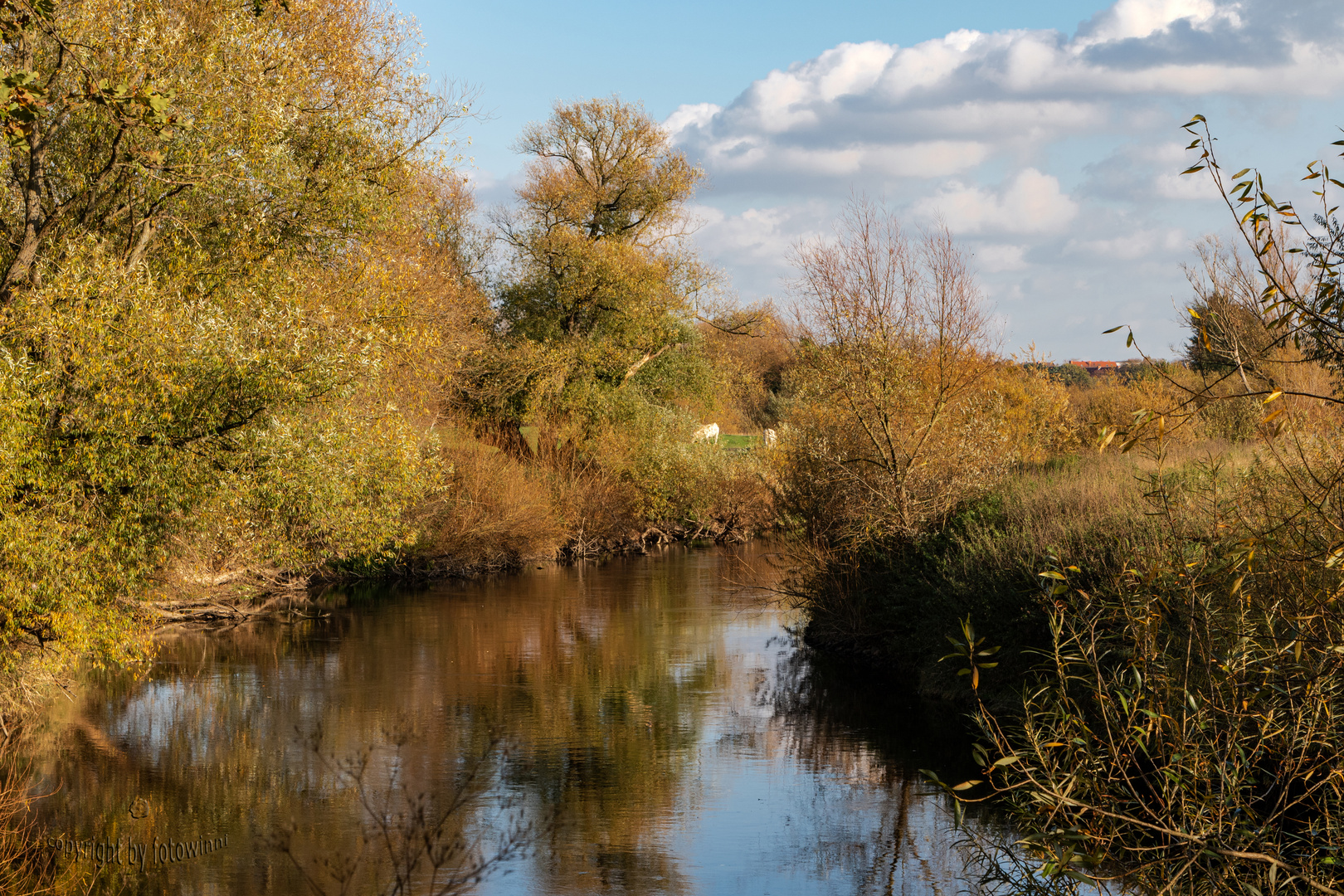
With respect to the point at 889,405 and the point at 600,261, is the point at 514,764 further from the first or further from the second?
the point at 600,261

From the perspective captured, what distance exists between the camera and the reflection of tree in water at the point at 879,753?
10.8 m

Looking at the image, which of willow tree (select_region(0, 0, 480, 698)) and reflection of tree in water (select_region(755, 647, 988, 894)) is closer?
reflection of tree in water (select_region(755, 647, 988, 894))

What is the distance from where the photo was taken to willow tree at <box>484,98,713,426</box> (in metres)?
37.1

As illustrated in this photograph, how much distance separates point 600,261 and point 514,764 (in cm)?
2491

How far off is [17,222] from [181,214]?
2140mm

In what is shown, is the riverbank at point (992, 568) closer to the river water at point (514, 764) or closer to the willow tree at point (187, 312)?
the river water at point (514, 764)

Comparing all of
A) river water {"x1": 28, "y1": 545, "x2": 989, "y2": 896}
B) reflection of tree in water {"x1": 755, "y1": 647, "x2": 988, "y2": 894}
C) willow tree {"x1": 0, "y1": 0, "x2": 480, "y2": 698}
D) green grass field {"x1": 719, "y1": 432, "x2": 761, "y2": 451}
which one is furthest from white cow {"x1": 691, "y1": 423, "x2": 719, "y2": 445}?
willow tree {"x1": 0, "y1": 0, "x2": 480, "y2": 698}

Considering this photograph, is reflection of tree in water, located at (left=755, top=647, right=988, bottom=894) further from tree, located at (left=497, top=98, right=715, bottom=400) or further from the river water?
tree, located at (left=497, top=98, right=715, bottom=400)

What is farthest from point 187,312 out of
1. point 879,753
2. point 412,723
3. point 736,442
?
point 736,442

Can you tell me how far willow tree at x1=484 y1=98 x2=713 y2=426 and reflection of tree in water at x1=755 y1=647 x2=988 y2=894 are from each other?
18.0m

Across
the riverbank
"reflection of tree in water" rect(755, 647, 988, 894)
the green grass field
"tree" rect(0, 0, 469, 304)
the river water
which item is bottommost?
"reflection of tree in water" rect(755, 647, 988, 894)

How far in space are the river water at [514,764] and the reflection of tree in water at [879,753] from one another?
0.14ft

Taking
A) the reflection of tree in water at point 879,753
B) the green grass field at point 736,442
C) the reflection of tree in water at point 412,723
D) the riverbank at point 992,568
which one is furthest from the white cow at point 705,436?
the reflection of tree in water at point 879,753

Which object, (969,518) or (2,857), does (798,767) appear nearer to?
(969,518)
